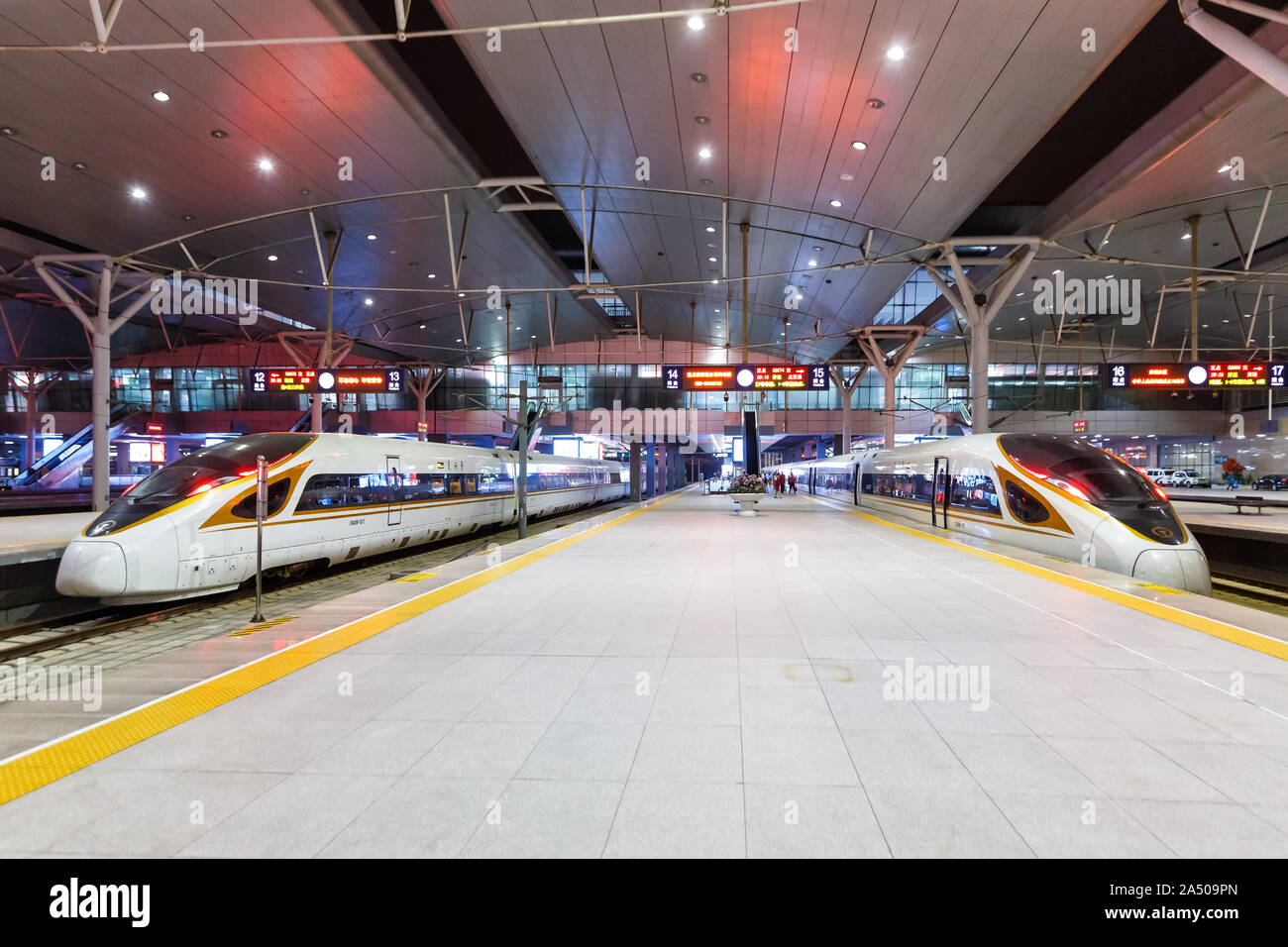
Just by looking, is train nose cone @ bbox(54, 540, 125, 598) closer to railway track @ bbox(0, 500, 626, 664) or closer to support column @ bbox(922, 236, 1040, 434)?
railway track @ bbox(0, 500, 626, 664)

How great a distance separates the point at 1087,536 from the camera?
32.9 ft

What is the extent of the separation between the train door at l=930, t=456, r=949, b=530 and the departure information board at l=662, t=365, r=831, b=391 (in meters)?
3.65

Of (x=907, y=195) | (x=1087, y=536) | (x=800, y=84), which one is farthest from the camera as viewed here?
(x=907, y=195)

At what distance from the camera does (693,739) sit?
11.6ft

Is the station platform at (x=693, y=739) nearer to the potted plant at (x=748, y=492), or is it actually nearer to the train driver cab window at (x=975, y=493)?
the train driver cab window at (x=975, y=493)

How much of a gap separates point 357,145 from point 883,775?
15.3 m

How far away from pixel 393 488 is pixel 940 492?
1309 centimetres

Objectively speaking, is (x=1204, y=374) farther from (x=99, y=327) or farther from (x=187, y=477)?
(x=99, y=327)

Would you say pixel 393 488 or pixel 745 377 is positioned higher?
pixel 745 377

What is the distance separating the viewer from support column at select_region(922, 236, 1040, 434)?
16.7 metres

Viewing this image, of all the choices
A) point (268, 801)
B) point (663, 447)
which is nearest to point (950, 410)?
point (663, 447)
